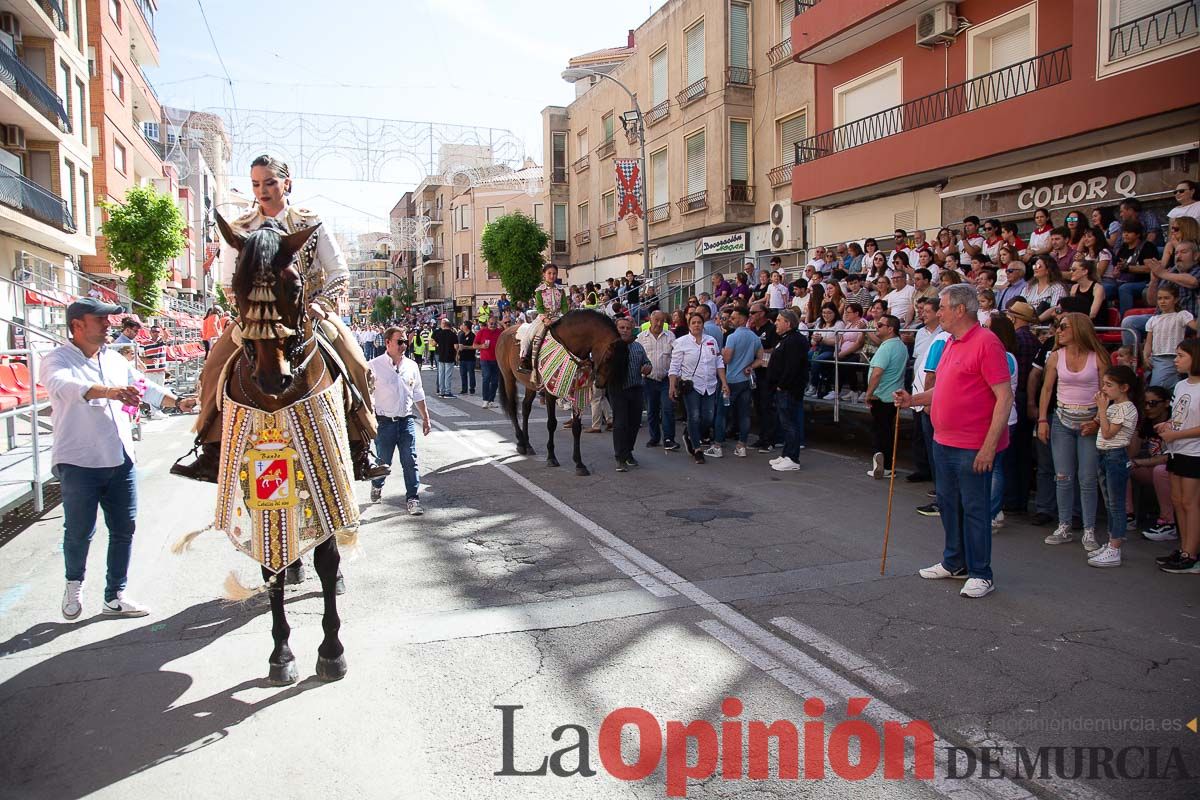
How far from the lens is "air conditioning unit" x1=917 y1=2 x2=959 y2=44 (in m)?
16.3

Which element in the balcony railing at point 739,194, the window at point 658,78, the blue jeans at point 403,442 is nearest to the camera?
the blue jeans at point 403,442

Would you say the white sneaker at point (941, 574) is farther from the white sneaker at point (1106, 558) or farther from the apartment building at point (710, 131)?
the apartment building at point (710, 131)

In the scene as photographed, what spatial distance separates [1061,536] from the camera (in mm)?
6988

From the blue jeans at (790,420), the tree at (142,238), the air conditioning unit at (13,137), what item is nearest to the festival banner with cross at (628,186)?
the tree at (142,238)

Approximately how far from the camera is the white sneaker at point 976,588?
553cm

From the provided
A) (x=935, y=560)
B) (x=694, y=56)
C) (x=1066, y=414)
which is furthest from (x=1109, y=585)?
(x=694, y=56)

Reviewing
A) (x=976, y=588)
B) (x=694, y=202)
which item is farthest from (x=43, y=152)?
(x=976, y=588)

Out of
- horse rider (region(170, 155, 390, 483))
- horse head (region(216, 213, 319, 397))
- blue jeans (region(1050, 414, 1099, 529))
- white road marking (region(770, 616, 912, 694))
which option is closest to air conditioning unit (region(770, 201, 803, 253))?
blue jeans (region(1050, 414, 1099, 529))

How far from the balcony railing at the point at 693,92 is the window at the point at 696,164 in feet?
3.79

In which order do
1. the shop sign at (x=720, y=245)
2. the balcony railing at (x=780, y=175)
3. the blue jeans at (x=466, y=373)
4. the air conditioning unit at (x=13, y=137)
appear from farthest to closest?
1. the shop sign at (x=720, y=245)
2. the air conditioning unit at (x=13, y=137)
3. the balcony railing at (x=780, y=175)
4. the blue jeans at (x=466, y=373)

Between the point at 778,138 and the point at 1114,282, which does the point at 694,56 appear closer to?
the point at 778,138

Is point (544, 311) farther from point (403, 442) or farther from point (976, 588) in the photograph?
point (976, 588)

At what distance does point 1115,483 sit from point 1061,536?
664 mm

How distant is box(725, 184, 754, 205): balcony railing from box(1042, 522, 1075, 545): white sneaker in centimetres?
1961
